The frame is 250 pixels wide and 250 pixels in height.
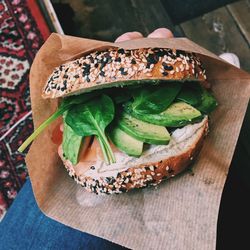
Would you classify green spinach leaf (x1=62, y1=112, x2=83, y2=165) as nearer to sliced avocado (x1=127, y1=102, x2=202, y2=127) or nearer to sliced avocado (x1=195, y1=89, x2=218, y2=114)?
sliced avocado (x1=127, y1=102, x2=202, y2=127)

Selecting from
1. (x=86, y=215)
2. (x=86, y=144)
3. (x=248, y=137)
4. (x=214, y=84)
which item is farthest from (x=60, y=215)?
(x=248, y=137)

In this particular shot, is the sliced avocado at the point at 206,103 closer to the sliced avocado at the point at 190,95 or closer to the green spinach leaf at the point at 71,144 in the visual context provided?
the sliced avocado at the point at 190,95

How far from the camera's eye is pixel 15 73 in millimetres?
1705

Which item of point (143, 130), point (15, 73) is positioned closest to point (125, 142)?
point (143, 130)

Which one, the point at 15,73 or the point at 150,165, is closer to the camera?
the point at 150,165

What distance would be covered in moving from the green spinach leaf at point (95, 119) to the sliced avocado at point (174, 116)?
0.20 ft

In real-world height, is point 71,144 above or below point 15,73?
above

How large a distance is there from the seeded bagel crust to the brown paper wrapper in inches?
1.0

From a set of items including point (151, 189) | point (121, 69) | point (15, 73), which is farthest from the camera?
point (15, 73)

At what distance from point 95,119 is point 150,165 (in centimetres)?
15

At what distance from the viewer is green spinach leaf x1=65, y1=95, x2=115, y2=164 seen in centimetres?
91

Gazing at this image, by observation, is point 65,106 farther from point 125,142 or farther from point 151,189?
point 151,189

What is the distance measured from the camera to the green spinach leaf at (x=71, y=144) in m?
0.94

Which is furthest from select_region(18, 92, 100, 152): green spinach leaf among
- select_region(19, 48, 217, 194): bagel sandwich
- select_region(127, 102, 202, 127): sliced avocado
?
select_region(127, 102, 202, 127): sliced avocado
